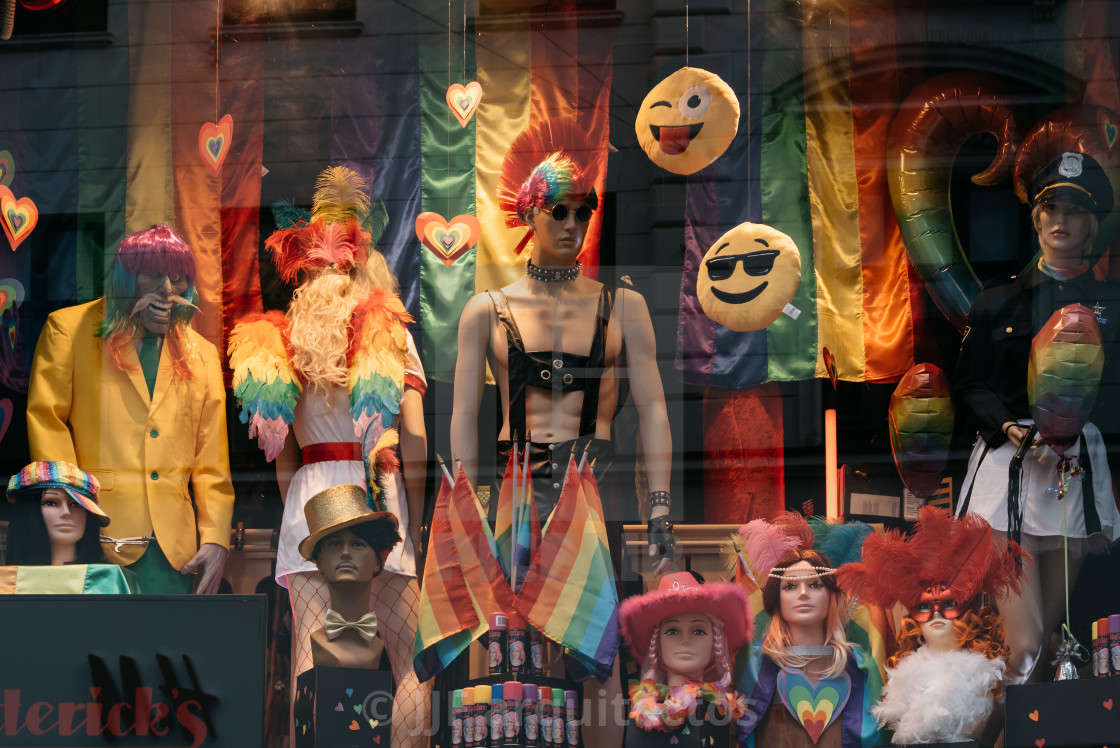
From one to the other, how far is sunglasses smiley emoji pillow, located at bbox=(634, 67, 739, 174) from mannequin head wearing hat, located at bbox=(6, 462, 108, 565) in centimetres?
250

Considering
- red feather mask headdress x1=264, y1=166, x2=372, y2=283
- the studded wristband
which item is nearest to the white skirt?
the studded wristband

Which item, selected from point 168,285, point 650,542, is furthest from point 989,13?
point 168,285

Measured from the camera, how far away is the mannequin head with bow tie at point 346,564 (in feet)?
17.0

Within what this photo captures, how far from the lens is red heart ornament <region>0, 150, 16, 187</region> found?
6176 millimetres

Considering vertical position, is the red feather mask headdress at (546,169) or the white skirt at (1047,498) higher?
the red feather mask headdress at (546,169)

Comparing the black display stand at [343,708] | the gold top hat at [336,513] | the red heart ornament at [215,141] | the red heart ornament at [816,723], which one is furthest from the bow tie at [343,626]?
the red heart ornament at [215,141]

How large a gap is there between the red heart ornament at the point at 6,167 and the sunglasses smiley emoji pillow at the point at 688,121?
2.54m

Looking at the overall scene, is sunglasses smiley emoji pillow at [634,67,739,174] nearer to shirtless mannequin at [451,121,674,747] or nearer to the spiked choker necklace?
shirtless mannequin at [451,121,674,747]

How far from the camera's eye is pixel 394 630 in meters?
5.30

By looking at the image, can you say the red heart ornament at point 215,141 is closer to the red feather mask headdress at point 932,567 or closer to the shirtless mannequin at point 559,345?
the shirtless mannequin at point 559,345

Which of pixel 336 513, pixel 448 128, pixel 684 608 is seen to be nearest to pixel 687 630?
pixel 684 608

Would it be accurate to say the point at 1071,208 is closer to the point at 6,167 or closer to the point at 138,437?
the point at 138,437

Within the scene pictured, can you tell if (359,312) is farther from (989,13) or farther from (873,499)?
(989,13)

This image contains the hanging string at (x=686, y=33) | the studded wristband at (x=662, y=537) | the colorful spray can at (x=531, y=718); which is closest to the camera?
the colorful spray can at (x=531, y=718)
